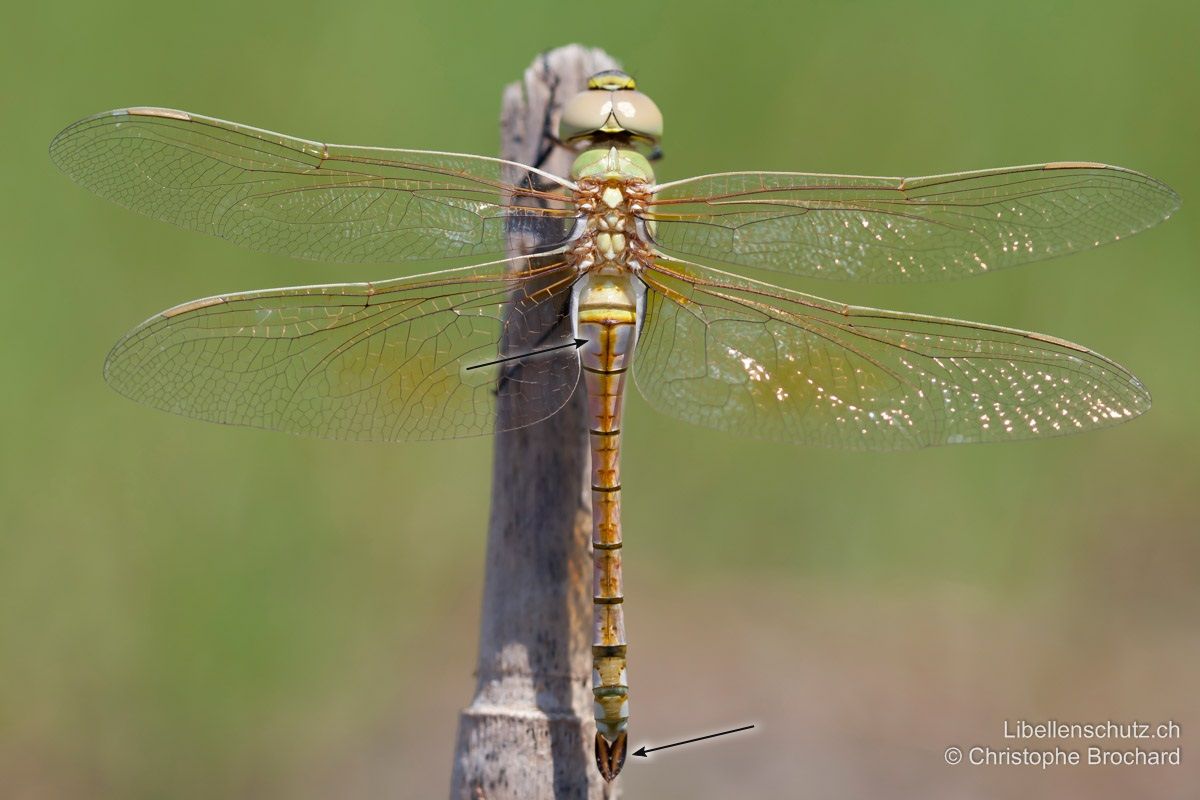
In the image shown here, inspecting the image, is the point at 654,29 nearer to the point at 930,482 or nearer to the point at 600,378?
the point at 930,482

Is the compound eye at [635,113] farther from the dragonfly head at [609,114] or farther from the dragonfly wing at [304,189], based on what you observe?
the dragonfly wing at [304,189]

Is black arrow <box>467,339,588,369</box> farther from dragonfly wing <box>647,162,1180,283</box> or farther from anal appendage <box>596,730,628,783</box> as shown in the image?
anal appendage <box>596,730,628,783</box>

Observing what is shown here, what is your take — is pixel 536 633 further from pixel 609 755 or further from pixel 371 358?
pixel 371 358

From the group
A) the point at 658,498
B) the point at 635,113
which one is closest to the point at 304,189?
the point at 635,113

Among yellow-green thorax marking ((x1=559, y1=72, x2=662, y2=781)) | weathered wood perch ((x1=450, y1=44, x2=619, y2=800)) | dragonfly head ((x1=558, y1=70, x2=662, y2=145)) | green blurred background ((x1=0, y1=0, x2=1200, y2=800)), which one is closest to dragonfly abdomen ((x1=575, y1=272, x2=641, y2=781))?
yellow-green thorax marking ((x1=559, y1=72, x2=662, y2=781))

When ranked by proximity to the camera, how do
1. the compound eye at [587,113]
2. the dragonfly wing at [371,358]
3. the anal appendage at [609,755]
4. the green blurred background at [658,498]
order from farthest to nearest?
the green blurred background at [658,498], the compound eye at [587,113], the dragonfly wing at [371,358], the anal appendage at [609,755]

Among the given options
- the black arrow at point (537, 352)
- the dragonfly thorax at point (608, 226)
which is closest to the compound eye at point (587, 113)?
the dragonfly thorax at point (608, 226)
